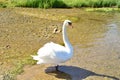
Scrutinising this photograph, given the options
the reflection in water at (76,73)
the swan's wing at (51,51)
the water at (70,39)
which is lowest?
the reflection in water at (76,73)

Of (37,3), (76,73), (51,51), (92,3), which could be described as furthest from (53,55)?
(92,3)

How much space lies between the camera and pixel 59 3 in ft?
61.9

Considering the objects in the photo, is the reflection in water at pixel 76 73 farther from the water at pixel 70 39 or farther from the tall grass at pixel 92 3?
the tall grass at pixel 92 3

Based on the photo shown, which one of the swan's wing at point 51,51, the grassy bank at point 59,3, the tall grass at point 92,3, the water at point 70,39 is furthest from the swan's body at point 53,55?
the tall grass at point 92,3

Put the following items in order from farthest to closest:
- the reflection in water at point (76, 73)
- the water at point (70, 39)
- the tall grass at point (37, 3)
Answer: the tall grass at point (37, 3), the water at point (70, 39), the reflection in water at point (76, 73)

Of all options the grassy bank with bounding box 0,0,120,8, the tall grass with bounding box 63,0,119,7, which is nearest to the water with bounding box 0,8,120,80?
the grassy bank with bounding box 0,0,120,8

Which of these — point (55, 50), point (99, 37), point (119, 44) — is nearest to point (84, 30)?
point (99, 37)

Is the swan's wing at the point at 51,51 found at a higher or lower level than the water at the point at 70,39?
higher

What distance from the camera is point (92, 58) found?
9.63 m

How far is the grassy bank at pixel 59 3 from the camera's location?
1827 centimetres

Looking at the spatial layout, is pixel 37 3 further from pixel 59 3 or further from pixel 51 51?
pixel 51 51

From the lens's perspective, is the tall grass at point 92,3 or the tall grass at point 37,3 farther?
the tall grass at point 92,3

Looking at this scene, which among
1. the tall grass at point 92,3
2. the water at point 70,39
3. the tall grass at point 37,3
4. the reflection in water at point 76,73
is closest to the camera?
the reflection in water at point 76,73

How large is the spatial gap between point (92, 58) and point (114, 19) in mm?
6582
